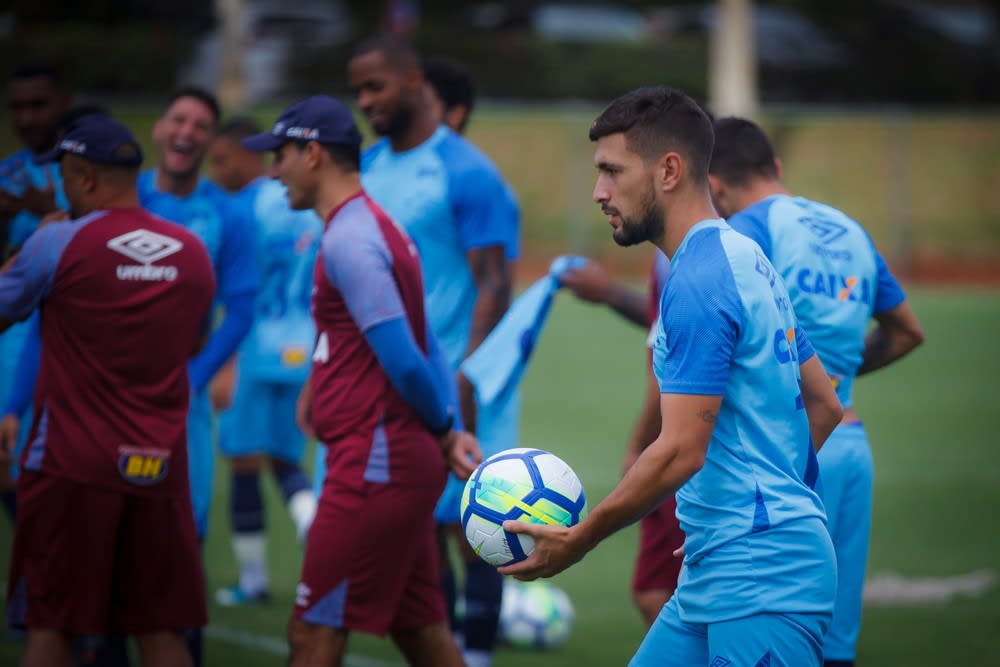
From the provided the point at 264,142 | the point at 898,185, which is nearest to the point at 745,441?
the point at 264,142

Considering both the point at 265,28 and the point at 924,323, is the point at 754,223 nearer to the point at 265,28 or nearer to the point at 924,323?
the point at 924,323

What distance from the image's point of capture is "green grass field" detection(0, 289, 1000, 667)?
7.22 m

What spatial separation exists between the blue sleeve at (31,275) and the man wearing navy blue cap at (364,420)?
35.5 inches

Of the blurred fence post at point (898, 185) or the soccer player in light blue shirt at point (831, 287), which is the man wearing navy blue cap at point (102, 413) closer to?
the soccer player in light blue shirt at point (831, 287)

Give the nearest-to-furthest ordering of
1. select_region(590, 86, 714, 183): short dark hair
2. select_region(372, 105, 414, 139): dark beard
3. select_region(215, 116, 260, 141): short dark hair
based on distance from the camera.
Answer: select_region(590, 86, 714, 183): short dark hair → select_region(372, 105, 414, 139): dark beard → select_region(215, 116, 260, 141): short dark hair

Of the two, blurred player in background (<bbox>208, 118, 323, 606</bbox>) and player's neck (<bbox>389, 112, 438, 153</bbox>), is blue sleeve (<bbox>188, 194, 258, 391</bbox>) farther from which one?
blurred player in background (<bbox>208, 118, 323, 606</bbox>)

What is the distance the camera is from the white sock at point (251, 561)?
26.9ft

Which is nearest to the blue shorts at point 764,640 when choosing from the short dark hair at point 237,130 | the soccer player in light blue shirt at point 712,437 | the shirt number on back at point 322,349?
A: the soccer player in light blue shirt at point 712,437

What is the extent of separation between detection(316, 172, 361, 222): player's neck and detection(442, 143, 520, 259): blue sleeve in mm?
1313

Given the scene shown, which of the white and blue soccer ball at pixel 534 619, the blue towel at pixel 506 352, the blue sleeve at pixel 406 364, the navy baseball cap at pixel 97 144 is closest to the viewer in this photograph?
the blue sleeve at pixel 406 364

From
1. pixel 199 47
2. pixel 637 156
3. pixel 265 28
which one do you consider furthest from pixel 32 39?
pixel 637 156

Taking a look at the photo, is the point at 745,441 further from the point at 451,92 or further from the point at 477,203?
the point at 451,92

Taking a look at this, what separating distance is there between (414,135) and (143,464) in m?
2.33

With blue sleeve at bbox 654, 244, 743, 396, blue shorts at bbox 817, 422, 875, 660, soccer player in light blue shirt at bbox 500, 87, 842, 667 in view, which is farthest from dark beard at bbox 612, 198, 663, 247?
blue shorts at bbox 817, 422, 875, 660
